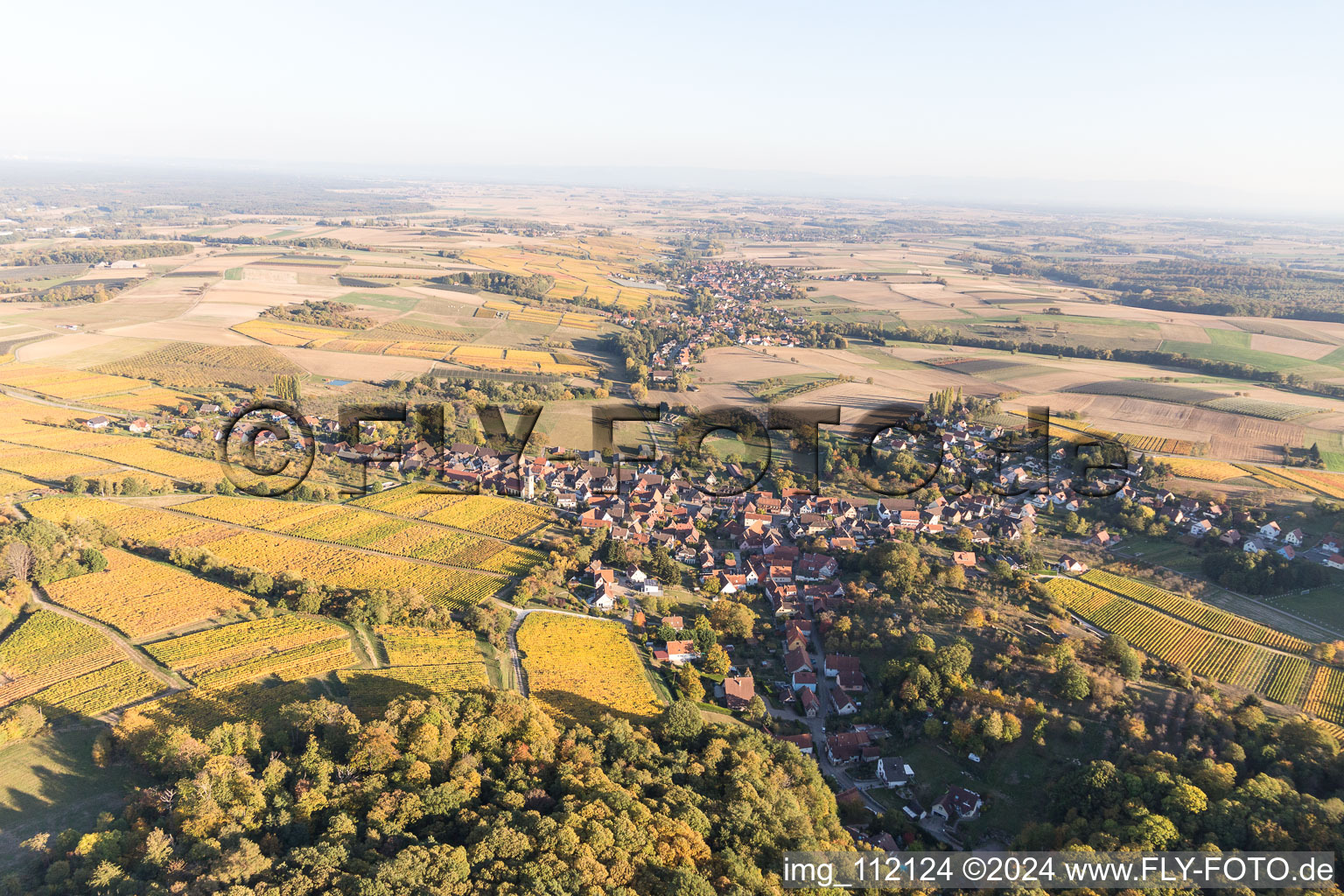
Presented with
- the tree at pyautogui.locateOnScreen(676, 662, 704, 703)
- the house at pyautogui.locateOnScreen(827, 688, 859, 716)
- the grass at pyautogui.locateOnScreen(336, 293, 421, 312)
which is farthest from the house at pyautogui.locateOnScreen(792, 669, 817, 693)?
the grass at pyautogui.locateOnScreen(336, 293, 421, 312)

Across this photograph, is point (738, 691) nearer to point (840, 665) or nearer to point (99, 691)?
point (840, 665)

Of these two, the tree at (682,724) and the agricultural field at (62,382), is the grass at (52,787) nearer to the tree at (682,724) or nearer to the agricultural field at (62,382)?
the tree at (682,724)

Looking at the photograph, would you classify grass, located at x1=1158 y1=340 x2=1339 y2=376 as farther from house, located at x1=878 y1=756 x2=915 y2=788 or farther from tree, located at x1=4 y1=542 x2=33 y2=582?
tree, located at x1=4 y1=542 x2=33 y2=582

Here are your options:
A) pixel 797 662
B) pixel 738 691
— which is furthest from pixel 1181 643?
pixel 738 691

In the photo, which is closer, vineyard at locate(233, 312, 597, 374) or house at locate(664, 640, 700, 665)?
house at locate(664, 640, 700, 665)

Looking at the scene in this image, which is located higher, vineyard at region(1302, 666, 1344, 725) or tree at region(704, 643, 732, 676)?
vineyard at region(1302, 666, 1344, 725)

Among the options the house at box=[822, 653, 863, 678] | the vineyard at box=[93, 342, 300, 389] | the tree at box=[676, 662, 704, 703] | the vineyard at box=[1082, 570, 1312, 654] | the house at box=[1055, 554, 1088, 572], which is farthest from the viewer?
the vineyard at box=[93, 342, 300, 389]
